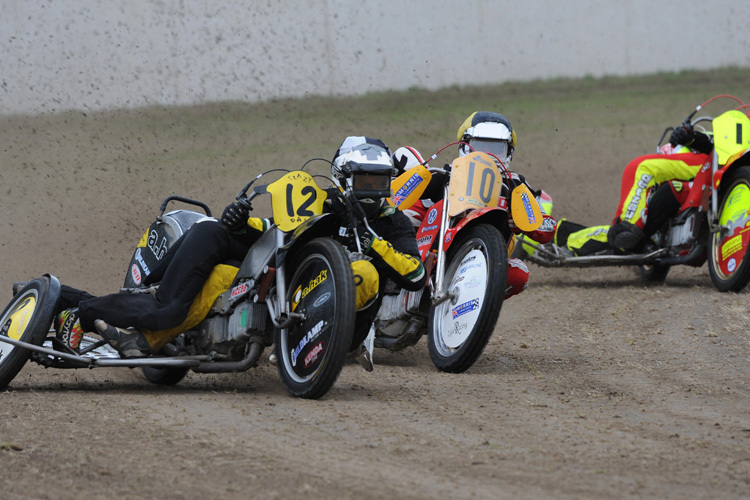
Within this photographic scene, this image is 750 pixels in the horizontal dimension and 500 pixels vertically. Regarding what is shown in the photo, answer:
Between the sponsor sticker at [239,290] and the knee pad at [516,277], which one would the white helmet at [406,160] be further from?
the sponsor sticker at [239,290]

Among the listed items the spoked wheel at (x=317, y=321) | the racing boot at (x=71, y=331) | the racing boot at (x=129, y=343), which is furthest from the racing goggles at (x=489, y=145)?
the racing boot at (x=71, y=331)

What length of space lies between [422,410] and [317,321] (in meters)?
0.68

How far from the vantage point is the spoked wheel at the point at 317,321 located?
5.08 metres

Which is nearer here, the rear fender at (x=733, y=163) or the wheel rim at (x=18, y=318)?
the wheel rim at (x=18, y=318)

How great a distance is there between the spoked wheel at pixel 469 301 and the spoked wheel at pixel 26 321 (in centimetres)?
231

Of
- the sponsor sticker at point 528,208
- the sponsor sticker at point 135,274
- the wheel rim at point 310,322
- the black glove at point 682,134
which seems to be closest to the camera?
the wheel rim at point 310,322

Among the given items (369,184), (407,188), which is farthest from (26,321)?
(407,188)

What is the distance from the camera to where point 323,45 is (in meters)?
15.2

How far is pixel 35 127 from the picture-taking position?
13070 mm

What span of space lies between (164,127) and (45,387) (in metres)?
8.72

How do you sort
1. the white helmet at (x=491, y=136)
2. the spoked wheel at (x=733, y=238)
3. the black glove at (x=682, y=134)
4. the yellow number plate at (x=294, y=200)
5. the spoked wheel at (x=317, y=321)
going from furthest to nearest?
the black glove at (x=682, y=134)
the spoked wheel at (x=733, y=238)
the white helmet at (x=491, y=136)
the yellow number plate at (x=294, y=200)
the spoked wheel at (x=317, y=321)

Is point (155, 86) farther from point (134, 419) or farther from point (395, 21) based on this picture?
point (134, 419)

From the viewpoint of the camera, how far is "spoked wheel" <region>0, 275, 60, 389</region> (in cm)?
562

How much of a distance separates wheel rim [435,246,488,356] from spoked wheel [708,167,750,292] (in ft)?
10.1
